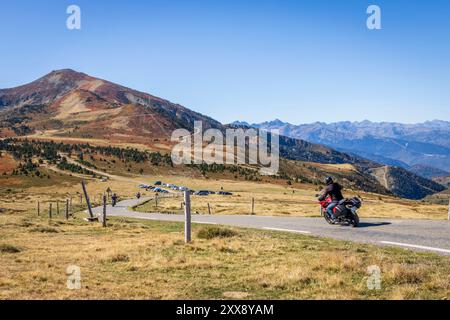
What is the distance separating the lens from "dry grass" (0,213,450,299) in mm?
9188

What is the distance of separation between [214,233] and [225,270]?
21.2 feet

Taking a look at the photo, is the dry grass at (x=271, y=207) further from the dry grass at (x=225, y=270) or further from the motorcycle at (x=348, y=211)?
the dry grass at (x=225, y=270)

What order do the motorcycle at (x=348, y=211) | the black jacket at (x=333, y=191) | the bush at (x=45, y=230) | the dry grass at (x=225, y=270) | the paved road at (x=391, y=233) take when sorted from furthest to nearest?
the bush at (x=45, y=230), the black jacket at (x=333, y=191), the motorcycle at (x=348, y=211), the paved road at (x=391, y=233), the dry grass at (x=225, y=270)

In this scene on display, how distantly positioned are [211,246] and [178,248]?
117cm

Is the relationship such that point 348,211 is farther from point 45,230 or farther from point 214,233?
point 45,230

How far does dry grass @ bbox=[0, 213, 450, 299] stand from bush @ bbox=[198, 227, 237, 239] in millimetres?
639

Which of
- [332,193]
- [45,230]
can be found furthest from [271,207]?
[45,230]

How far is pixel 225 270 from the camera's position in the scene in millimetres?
11836

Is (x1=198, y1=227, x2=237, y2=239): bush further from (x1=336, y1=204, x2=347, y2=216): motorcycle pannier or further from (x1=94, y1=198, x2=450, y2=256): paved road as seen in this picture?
(x1=336, y1=204, x2=347, y2=216): motorcycle pannier

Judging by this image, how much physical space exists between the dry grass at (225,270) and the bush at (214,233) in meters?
0.64

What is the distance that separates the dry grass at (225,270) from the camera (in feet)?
30.1

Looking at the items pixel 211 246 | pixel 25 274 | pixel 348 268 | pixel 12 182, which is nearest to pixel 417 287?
pixel 348 268

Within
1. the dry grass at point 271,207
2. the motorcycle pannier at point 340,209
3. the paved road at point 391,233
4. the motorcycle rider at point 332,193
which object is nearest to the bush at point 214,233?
the paved road at point 391,233
